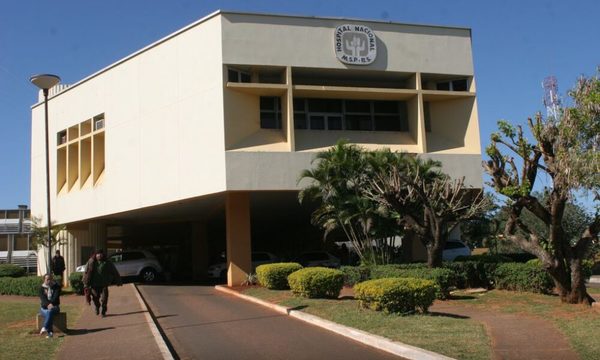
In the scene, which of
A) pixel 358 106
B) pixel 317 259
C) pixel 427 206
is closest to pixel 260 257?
pixel 317 259

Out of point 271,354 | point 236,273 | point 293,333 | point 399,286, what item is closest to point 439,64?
point 236,273

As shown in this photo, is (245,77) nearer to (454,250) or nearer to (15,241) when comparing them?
(454,250)

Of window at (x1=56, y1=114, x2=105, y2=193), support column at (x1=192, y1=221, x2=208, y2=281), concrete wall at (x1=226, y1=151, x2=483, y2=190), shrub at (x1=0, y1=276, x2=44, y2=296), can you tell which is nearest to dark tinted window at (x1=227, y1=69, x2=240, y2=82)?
concrete wall at (x1=226, y1=151, x2=483, y2=190)

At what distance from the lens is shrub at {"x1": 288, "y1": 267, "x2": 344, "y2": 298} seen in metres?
15.9

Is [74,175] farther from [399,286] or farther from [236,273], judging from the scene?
[399,286]

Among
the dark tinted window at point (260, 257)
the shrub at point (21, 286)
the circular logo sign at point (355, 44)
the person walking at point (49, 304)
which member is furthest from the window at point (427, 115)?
the person walking at point (49, 304)

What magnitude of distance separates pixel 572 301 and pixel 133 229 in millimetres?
30358

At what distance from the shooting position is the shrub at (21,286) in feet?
78.4

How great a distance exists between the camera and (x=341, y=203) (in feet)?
69.1

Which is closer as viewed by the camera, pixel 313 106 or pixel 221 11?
pixel 221 11

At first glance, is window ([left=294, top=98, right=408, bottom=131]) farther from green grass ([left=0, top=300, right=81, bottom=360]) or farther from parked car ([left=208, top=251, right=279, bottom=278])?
green grass ([left=0, top=300, right=81, bottom=360])

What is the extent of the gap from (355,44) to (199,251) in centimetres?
1571

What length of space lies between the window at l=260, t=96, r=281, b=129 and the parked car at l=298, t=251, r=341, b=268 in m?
8.08

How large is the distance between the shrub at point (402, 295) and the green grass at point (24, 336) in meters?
6.17
